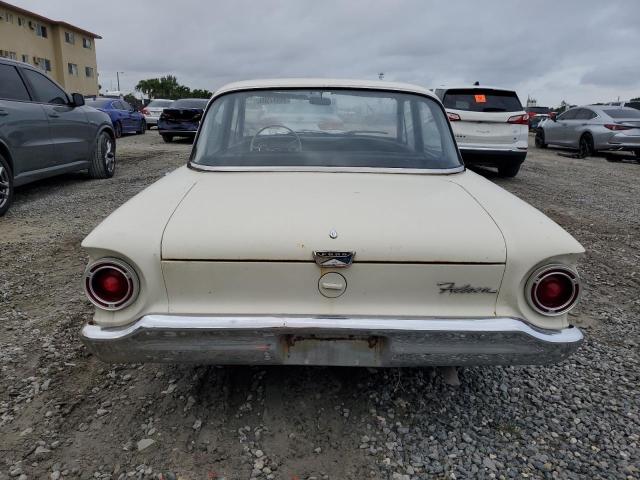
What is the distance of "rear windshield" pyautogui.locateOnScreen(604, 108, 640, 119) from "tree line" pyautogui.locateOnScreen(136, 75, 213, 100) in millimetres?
66184

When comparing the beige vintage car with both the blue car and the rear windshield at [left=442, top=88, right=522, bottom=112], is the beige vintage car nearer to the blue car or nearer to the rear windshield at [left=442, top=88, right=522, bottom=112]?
the rear windshield at [left=442, top=88, right=522, bottom=112]

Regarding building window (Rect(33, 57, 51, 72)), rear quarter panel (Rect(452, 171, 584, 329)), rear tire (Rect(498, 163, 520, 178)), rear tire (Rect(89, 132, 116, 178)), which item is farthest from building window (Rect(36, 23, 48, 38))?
rear quarter panel (Rect(452, 171, 584, 329))

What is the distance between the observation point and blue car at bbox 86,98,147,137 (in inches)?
717

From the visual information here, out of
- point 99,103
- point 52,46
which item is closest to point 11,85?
point 99,103

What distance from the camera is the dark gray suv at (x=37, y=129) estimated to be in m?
6.44

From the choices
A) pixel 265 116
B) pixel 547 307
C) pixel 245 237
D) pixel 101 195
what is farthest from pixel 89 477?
pixel 101 195

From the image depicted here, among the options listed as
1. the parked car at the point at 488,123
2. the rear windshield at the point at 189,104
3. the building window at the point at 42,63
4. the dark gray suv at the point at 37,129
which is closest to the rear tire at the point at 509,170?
the parked car at the point at 488,123

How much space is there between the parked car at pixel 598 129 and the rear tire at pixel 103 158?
1261 centimetres

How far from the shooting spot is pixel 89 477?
7.26 ft

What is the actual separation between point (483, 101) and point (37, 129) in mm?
7319

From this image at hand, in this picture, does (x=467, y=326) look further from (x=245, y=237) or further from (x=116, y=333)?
(x=116, y=333)

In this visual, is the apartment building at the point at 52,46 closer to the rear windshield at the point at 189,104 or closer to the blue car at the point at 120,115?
the blue car at the point at 120,115

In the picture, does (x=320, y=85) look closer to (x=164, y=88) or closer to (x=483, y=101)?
(x=483, y=101)

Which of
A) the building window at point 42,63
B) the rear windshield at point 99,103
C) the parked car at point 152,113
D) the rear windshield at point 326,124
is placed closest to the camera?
the rear windshield at point 326,124
